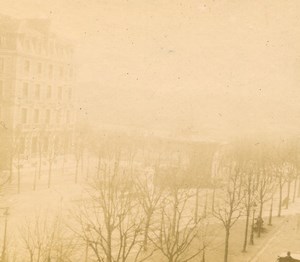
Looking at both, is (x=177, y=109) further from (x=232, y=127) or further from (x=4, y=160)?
(x=4, y=160)

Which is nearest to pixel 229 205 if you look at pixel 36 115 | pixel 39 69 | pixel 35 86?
pixel 36 115

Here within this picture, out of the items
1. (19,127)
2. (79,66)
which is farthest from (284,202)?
(79,66)

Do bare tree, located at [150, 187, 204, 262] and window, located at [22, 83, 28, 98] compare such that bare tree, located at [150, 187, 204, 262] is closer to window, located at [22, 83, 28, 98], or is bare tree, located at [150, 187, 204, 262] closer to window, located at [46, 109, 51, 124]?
window, located at [22, 83, 28, 98]

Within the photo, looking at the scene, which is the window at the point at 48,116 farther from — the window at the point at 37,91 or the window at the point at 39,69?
the window at the point at 39,69

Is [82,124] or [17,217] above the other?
[82,124]

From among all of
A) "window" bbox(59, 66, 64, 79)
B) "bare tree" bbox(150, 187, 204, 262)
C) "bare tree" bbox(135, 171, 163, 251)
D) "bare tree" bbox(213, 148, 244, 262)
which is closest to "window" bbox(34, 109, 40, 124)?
"window" bbox(59, 66, 64, 79)

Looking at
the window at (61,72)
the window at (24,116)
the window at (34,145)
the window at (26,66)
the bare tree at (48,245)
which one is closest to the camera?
the bare tree at (48,245)

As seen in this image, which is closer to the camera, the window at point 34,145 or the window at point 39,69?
the window at point 34,145

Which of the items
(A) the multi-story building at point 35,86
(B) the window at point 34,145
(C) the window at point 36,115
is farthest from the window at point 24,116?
(B) the window at point 34,145
